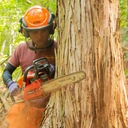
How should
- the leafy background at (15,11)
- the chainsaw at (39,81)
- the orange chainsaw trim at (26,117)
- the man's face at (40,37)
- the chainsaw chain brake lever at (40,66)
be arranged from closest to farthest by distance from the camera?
the chainsaw at (39,81) → the chainsaw chain brake lever at (40,66) → the man's face at (40,37) → the orange chainsaw trim at (26,117) → the leafy background at (15,11)

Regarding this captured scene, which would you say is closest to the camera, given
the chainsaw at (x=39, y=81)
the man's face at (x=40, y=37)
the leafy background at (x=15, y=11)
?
the chainsaw at (x=39, y=81)

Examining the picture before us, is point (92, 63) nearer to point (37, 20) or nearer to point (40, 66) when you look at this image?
point (40, 66)

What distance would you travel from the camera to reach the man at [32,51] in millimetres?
2443

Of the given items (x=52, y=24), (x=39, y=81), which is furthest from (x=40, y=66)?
(x=52, y=24)

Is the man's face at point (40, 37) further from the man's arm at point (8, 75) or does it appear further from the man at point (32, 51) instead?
the man's arm at point (8, 75)

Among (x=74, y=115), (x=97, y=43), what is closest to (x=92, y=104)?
(x=74, y=115)

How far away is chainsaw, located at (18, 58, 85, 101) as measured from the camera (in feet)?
7.34

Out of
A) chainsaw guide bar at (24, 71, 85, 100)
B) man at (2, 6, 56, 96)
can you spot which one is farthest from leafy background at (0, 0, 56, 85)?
chainsaw guide bar at (24, 71, 85, 100)

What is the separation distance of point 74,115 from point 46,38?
817 millimetres

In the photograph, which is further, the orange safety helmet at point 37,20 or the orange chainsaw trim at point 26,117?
the orange chainsaw trim at point 26,117

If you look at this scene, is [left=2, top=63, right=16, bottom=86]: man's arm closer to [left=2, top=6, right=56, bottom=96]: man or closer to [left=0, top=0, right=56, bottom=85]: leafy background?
[left=2, top=6, right=56, bottom=96]: man

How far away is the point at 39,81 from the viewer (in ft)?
7.89

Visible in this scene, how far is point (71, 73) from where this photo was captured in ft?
7.08

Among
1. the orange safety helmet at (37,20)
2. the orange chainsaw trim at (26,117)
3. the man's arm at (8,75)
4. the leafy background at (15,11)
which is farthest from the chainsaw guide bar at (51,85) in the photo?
the leafy background at (15,11)
